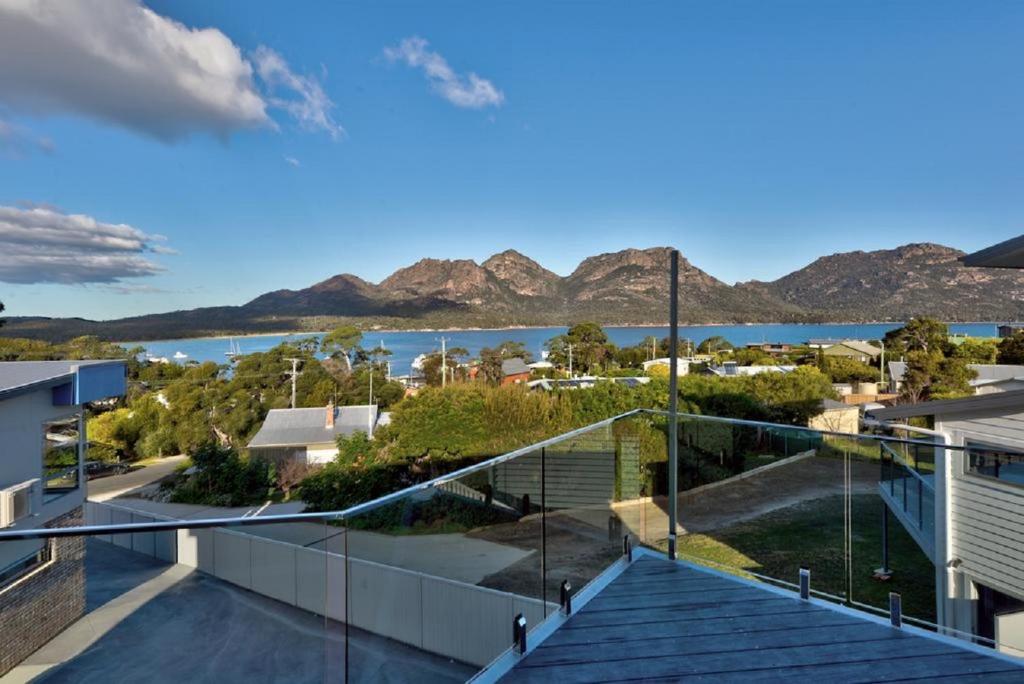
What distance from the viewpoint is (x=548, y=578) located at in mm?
2580

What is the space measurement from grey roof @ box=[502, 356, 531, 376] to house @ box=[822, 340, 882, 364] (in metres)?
22.6

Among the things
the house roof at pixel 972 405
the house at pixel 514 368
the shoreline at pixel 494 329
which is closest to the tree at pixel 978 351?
the shoreline at pixel 494 329

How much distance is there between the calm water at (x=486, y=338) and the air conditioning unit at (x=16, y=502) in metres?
39.2

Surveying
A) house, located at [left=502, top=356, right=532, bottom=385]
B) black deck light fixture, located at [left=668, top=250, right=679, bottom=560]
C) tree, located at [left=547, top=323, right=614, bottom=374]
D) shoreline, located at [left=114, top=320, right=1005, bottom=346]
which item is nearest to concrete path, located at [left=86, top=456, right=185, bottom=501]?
house, located at [left=502, top=356, right=532, bottom=385]

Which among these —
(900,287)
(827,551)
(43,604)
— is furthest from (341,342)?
(900,287)

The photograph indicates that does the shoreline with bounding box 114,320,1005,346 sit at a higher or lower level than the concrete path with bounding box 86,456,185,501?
higher

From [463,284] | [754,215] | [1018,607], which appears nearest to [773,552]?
[1018,607]

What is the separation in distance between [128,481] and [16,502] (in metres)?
19.0

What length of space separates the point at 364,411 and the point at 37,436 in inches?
675

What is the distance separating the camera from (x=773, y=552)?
324 centimetres

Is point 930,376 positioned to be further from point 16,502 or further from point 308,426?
point 16,502

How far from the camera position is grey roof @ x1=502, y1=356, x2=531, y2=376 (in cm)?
4283

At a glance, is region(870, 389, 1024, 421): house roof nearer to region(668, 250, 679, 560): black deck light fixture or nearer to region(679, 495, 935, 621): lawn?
region(679, 495, 935, 621): lawn

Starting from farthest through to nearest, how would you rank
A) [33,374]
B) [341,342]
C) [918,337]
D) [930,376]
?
[341,342]
[918,337]
[930,376]
[33,374]
